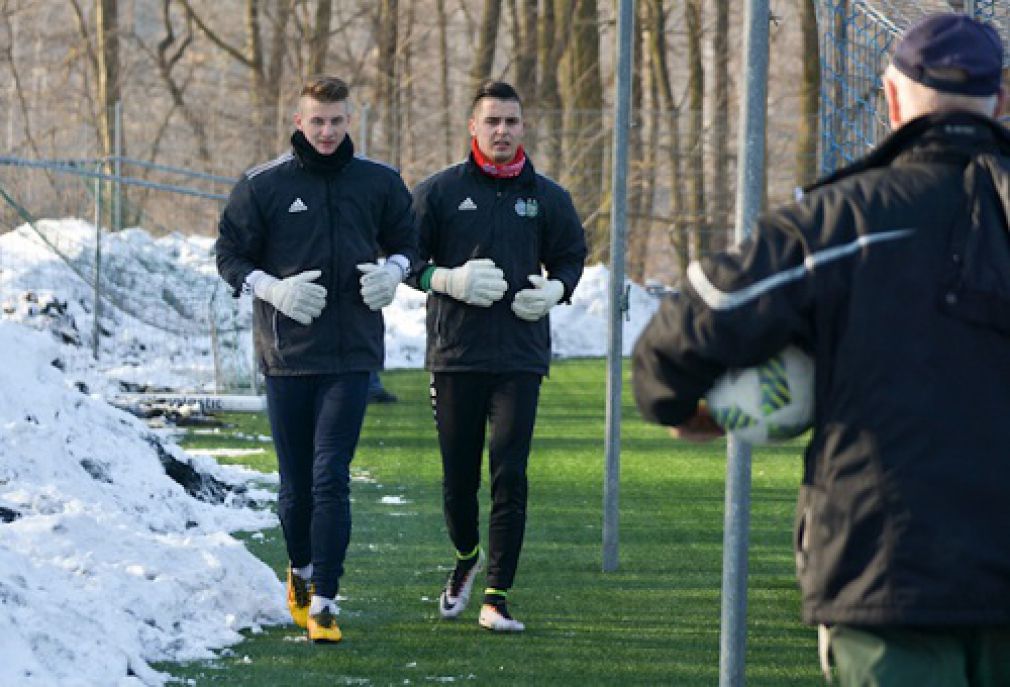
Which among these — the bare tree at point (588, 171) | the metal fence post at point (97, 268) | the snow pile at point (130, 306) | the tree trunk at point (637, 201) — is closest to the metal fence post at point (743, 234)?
the snow pile at point (130, 306)

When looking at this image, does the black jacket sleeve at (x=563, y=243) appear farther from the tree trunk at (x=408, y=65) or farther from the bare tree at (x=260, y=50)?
the bare tree at (x=260, y=50)

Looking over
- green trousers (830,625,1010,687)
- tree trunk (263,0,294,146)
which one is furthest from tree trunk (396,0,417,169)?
green trousers (830,625,1010,687)

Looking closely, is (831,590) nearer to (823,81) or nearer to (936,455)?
(936,455)

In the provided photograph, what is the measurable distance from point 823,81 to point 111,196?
14.5 meters

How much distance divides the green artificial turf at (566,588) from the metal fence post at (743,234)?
4.29 ft

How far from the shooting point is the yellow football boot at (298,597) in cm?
809

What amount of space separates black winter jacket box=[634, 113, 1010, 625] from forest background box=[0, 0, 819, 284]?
1600 centimetres

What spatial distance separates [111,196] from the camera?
930 inches

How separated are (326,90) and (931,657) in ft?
15.4

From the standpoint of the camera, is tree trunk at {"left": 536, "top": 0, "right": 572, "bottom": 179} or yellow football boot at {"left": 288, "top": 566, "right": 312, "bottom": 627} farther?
tree trunk at {"left": 536, "top": 0, "right": 572, "bottom": 179}

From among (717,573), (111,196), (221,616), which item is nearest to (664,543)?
(717,573)

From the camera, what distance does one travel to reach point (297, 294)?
776 cm

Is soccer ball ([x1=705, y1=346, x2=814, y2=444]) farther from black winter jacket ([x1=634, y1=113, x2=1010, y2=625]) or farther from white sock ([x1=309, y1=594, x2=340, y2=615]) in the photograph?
white sock ([x1=309, y1=594, x2=340, y2=615])

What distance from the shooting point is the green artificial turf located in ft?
23.9
